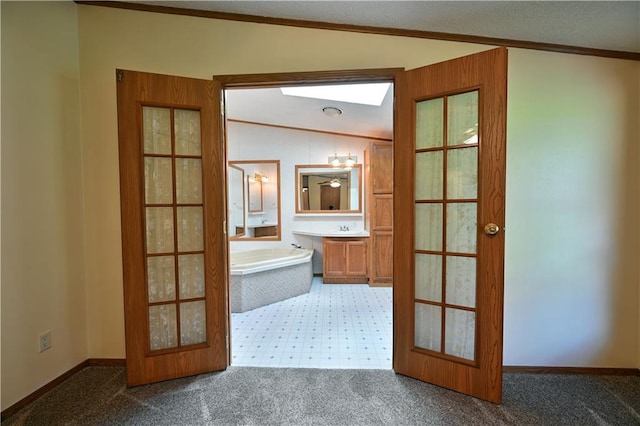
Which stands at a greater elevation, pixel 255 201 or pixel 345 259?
pixel 255 201

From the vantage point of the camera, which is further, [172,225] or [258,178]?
[258,178]

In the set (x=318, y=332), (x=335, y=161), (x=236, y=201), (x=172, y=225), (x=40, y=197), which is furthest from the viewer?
(x=236, y=201)

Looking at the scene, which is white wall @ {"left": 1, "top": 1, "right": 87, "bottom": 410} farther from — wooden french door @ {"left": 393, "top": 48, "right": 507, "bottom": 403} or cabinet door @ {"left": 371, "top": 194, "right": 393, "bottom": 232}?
cabinet door @ {"left": 371, "top": 194, "right": 393, "bottom": 232}

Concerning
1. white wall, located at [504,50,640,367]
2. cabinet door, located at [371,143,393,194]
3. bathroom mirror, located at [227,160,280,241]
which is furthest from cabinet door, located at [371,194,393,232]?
white wall, located at [504,50,640,367]

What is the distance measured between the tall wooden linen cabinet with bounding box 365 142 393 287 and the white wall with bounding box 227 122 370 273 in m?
0.58

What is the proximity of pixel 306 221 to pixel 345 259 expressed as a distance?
0.98 metres

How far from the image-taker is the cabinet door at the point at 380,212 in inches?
159

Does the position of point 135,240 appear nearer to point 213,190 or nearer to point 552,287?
point 213,190

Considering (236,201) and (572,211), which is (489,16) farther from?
(236,201)

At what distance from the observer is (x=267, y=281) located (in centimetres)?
336

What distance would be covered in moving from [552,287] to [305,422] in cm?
186

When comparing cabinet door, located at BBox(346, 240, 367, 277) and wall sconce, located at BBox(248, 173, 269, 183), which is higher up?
wall sconce, located at BBox(248, 173, 269, 183)

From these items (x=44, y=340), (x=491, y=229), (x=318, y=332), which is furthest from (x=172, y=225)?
(x=491, y=229)

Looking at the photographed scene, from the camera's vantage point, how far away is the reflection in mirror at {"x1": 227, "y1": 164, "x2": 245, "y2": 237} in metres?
4.57
